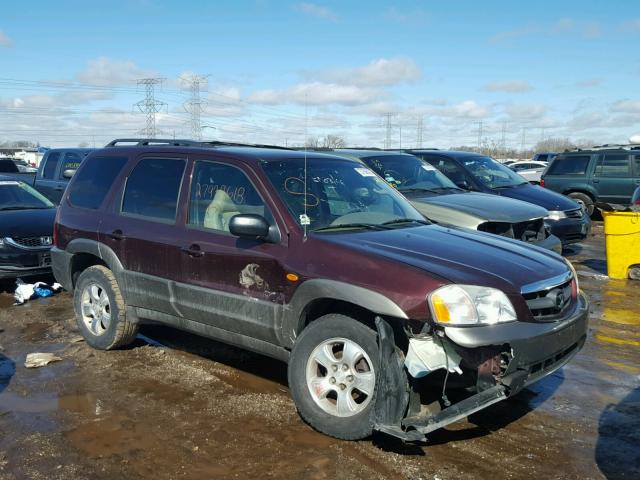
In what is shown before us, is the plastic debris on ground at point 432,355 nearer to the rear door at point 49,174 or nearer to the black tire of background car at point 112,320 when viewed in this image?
the black tire of background car at point 112,320

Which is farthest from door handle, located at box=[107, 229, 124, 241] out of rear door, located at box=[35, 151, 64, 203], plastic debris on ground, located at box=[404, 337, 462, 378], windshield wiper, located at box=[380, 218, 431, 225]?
rear door, located at box=[35, 151, 64, 203]

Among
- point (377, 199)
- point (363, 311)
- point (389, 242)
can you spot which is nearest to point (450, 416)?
point (363, 311)

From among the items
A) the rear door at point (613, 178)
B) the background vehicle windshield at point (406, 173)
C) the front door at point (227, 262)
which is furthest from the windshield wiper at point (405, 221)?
the rear door at point (613, 178)

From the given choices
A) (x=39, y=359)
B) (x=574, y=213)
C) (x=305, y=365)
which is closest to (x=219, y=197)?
(x=305, y=365)

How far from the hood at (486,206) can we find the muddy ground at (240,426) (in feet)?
7.46

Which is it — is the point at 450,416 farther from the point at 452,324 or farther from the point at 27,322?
the point at 27,322

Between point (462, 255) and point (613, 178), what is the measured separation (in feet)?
43.1

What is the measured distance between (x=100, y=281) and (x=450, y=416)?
365 centimetres

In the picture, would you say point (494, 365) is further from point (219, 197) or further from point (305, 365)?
point (219, 197)

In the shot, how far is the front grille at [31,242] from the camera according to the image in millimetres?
8438

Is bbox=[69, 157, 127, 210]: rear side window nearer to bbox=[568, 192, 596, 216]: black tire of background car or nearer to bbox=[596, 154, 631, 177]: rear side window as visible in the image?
bbox=[568, 192, 596, 216]: black tire of background car

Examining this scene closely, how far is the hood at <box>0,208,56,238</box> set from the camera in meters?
8.52

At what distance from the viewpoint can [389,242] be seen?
13.9 feet

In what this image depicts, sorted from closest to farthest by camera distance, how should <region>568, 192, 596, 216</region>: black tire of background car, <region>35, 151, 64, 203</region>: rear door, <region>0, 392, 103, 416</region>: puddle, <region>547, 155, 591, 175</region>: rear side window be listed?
<region>0, 392, 103, 416</region>: puddle, <region>35, 151, 64, 203</region>: rear door, <region>568, 192, 596, 216</region>: black tire of background car, <region>547, 155, 591, 175</region>: rear side window
